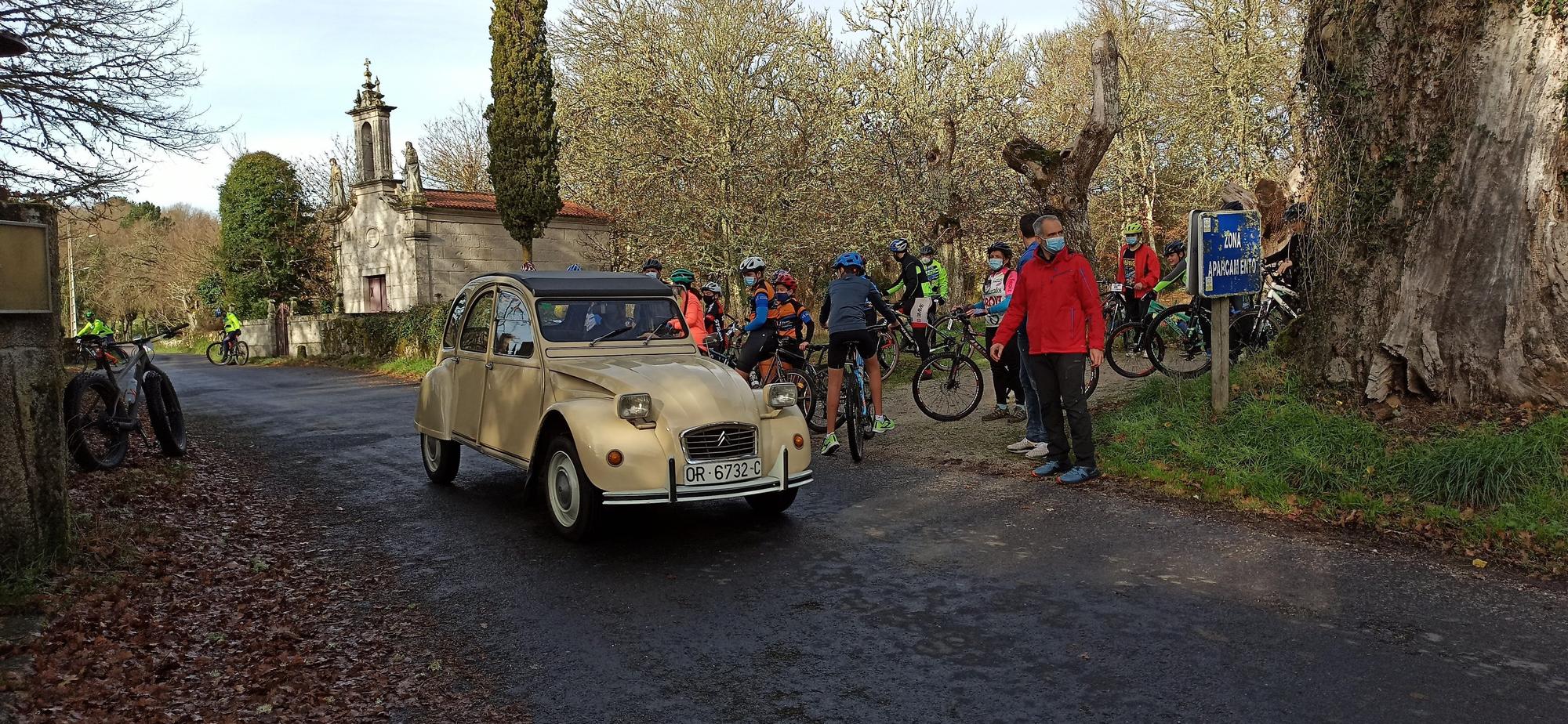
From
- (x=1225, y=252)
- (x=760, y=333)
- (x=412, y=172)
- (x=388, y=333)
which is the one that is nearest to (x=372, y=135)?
(x=412, y=172)

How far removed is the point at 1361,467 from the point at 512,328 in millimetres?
6320

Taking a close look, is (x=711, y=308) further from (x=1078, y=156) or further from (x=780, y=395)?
(x=780, y=395)

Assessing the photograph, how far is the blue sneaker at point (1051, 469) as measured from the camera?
8.50 meters

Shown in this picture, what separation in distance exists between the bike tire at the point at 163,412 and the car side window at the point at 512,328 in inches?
183

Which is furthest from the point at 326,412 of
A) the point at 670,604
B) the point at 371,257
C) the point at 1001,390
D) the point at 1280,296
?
the point at 371,257

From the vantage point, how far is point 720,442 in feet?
21.3

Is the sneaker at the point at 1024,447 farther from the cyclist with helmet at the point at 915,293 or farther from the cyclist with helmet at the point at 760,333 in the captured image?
the cyclist with helmet at the point at 915,293

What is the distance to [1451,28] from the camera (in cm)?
776

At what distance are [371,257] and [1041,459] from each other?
101 feet

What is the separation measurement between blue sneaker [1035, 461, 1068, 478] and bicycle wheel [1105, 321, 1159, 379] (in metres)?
4.20

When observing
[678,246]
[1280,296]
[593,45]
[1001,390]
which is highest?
[593,45]

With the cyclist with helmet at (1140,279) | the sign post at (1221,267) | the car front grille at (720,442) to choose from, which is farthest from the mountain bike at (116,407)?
the cyclist with helmet at (1140,279)

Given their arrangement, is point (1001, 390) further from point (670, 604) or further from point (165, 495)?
point (165, 495)

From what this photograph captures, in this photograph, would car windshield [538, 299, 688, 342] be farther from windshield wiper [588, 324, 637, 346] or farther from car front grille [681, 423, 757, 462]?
car front grille [681, 423, 757, 462]
